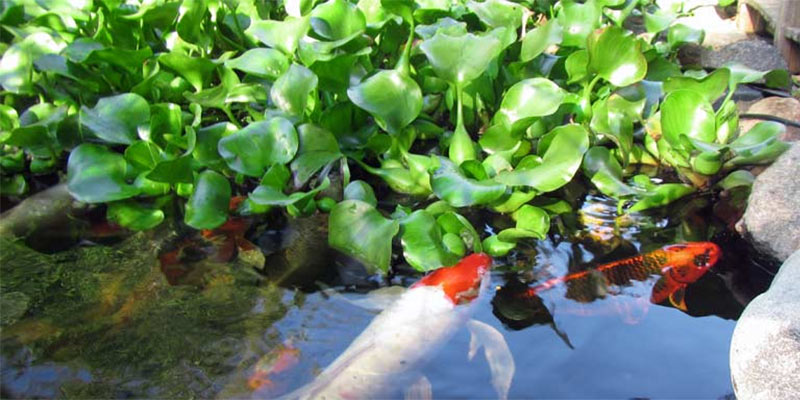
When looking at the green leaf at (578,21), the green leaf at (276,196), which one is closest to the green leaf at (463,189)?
the green leaf at (276,196)

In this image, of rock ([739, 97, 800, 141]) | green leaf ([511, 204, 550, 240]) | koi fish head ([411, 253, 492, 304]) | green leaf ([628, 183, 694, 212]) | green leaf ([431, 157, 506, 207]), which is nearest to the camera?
koi fish head ([411, 253, 492, 304])

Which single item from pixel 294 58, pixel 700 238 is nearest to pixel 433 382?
pixel 700 238

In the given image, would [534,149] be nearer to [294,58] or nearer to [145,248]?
[294,58]

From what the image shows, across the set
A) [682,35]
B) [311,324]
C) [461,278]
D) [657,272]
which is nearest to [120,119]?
[311,324]

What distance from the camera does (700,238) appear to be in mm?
2879

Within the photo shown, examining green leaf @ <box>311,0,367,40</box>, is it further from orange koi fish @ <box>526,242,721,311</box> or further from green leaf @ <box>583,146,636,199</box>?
orange koi fish @ <box>526,242,721,311</box>

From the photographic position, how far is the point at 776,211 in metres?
2.64

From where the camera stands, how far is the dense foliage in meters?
2.74

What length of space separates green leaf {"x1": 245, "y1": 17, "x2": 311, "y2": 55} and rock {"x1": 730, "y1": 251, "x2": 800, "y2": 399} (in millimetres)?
1918

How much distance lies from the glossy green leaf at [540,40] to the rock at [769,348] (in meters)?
1.44

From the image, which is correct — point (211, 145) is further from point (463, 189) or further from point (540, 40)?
point (540, 40)

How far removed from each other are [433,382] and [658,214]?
4.60 feet

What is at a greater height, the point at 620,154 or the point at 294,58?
the point at 294,58

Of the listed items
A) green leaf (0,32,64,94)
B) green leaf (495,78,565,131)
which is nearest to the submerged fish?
green leaf (495,78,565,131)
